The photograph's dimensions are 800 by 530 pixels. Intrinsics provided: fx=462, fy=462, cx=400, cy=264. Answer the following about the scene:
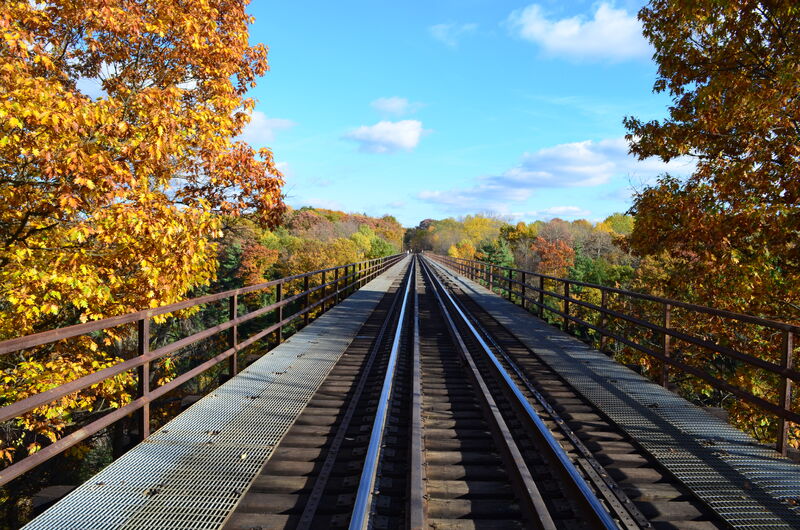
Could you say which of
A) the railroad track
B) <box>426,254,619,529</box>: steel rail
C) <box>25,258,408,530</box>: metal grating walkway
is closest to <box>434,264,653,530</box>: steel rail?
the railroad track

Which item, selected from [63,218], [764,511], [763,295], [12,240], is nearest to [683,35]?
[763,295]

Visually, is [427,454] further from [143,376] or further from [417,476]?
[143,376]

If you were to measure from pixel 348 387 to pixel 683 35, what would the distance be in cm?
1007

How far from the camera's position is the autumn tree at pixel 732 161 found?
7840 mm

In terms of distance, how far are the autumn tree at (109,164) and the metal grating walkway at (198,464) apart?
7.91 feet

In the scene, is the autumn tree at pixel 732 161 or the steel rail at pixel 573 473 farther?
the autumn tree at pixel 732 161

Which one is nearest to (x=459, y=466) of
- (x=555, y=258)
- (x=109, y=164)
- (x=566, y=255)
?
(x=109, y=164)

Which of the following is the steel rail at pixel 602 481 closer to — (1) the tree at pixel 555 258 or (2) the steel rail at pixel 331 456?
(2) the steel rail at pixel 331 456

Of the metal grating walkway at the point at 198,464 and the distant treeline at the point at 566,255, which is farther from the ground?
the distant treeline at the point at 566,255

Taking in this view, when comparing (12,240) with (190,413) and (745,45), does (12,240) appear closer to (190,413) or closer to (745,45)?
(190,413)

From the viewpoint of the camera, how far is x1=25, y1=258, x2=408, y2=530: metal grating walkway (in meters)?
3.11

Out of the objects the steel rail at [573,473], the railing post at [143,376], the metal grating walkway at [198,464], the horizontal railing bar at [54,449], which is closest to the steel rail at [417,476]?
the steel rail at [573,473]

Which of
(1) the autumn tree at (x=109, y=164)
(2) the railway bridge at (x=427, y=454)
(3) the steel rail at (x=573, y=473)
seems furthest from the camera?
(1) the autumn tree at (x=109, y=164)

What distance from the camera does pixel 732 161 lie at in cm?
928
